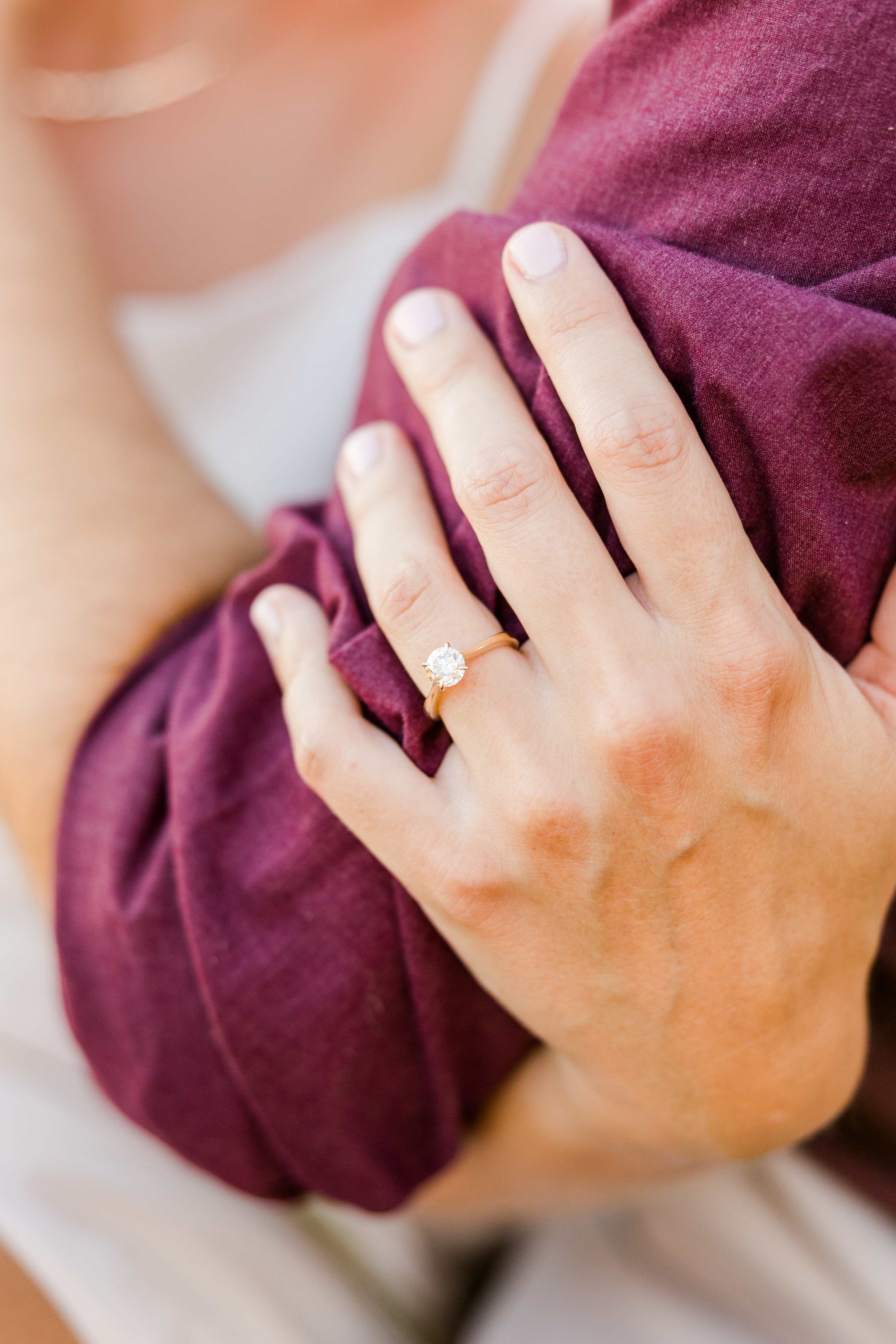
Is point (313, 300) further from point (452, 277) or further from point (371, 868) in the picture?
point (371, 868)

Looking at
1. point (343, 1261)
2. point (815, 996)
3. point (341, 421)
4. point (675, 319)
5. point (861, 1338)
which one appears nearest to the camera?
point (675, 319)

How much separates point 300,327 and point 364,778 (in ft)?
3.39

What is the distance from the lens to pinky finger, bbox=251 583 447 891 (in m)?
0.65

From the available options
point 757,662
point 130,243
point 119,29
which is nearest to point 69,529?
point 757,662

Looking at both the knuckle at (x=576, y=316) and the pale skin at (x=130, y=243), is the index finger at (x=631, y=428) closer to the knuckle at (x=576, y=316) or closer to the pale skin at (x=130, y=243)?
the knuckle at (x=576, y=316)

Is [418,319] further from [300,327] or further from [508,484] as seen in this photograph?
[300,327]

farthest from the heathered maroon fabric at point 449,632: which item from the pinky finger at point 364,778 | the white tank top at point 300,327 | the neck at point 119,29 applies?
the neck at point 119,29

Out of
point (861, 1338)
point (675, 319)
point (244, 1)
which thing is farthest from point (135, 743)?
point (244, 1)

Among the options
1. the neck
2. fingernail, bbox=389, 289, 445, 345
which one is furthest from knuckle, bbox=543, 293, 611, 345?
the neck

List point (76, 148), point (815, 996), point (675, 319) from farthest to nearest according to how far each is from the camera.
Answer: point (76, 148) → point (815, 996) → point (675, 319)

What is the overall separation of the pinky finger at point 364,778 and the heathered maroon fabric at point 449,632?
0.9 inches

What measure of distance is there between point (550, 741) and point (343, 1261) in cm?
79

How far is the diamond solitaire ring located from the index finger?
0.11m

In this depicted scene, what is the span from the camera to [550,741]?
2.08 feet
